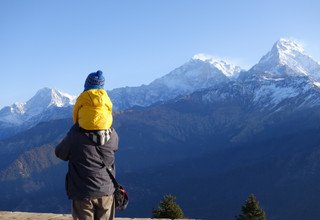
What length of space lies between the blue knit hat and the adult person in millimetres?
561

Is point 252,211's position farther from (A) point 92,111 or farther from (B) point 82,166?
(A) point 92,111

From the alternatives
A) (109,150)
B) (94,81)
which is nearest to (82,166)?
(109,150)

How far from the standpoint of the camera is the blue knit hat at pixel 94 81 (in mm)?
7641

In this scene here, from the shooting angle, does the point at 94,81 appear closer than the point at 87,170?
No

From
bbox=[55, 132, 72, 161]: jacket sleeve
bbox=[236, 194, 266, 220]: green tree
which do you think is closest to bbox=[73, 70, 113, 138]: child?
bbox=[55, 132, 72, 161]: jacket sleeve

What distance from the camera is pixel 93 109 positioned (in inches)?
290

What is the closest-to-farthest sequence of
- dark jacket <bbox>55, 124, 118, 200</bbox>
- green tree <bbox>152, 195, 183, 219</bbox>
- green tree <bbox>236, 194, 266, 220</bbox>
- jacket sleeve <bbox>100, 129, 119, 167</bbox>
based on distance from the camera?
dark jacket <bbox>55, 124, 118, 200</bbox> < jacket sleeve <bbox>100, 129, 119, 167</bbox> < green tree <bbox>152, 195, 183, 219</bbox> < green tree <bbox>236, 194, 266, 220</bbox>

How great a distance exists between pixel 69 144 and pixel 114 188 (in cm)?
A: 95

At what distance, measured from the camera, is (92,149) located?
7.42 metres

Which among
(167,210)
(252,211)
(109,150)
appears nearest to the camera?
(109,150)

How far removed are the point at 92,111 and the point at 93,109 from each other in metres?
0.03

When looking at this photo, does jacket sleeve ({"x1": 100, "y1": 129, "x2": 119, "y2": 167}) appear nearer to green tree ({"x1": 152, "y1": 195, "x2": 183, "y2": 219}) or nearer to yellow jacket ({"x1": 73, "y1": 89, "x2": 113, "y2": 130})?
yellow jacket ({"x1": 73, "y1": 89, "x2": 113, "y2": 130})

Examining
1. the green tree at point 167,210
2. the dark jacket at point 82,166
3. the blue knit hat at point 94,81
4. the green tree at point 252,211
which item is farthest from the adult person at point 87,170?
the green tree at point 252,211

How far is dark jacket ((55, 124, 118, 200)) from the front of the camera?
732 centimetres
